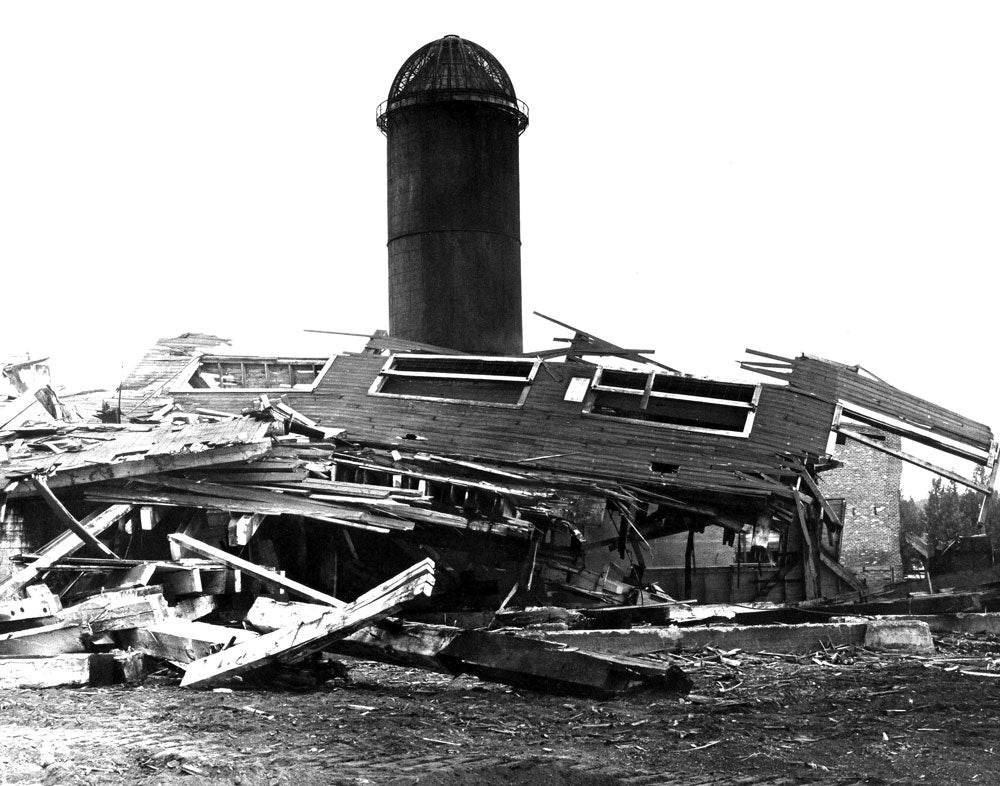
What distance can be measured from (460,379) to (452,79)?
11.1 meters

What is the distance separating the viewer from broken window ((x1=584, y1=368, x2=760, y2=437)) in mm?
16172

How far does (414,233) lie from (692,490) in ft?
45.4

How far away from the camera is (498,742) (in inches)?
252

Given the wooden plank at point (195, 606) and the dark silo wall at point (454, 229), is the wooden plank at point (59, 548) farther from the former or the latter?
the dark silo wall at point (454, 229)

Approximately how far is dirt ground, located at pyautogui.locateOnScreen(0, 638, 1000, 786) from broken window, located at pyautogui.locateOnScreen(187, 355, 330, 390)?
1336 centimetres

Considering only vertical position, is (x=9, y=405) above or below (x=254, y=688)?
above

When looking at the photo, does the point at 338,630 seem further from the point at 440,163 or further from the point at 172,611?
the point at 440,163

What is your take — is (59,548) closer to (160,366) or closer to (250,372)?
(250,372)

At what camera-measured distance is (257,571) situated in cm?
1103

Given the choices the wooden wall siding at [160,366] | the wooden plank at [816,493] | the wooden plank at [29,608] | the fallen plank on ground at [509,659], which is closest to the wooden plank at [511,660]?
the fallen plank on ground at [509,659]

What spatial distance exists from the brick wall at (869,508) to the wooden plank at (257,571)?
23.5 m

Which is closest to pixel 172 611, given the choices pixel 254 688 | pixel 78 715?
pixel 254 688

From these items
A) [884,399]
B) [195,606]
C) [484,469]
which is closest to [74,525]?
[195,606]

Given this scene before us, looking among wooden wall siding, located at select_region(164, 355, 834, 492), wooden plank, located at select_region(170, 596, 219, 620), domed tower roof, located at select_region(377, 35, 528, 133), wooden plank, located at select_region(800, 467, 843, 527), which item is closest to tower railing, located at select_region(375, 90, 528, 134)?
domed tower roof, located at select_region(377, 35, 528, 133)
